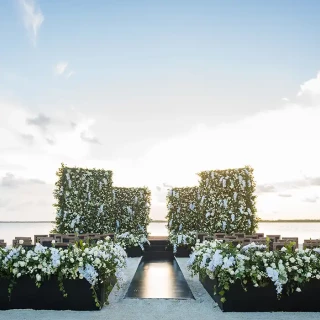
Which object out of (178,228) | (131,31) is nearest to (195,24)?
(131,31)

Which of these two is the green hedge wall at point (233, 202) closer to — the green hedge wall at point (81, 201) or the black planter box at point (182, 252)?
the black planter box at point (182, 252)

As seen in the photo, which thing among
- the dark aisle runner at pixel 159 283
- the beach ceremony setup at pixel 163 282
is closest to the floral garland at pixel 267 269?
the beach ceremony setup at pixel 163 282

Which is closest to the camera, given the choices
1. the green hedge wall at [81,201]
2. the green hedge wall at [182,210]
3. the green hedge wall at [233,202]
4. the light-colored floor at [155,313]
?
the light-colored floor at [155,313]

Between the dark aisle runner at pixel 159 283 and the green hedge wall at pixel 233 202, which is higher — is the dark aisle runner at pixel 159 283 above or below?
below

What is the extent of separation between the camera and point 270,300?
24.5 ft

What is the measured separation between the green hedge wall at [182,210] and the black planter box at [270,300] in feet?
42.6

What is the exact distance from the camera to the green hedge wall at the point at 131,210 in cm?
2084

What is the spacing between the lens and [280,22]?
1094 cm

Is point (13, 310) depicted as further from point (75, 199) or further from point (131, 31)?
point (75, 199)

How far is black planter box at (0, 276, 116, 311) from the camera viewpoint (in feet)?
24.9

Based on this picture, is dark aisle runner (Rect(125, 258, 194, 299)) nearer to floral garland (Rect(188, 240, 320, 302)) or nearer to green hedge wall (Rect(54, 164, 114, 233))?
floral garland (Rect(188, 240, 320, 302))

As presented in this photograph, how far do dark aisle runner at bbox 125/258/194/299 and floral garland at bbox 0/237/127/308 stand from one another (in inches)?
63.8

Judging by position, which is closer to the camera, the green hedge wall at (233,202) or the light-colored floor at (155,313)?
the light-colored floor at (155,313)

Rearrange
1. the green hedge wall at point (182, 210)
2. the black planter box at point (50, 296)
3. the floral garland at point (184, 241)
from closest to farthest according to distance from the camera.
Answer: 1. the black planter box at point (50, 296)
2. the floral garland at point (184, 241)
3. the green hedge wall at point (182, 210)
